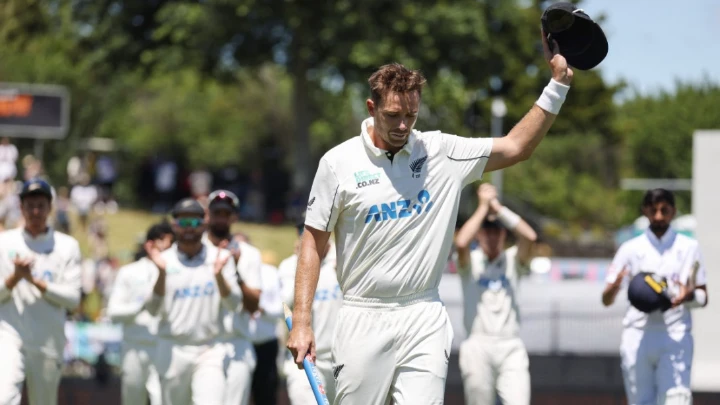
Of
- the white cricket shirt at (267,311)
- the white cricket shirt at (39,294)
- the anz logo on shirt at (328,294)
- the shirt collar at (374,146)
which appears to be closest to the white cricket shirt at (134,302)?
the white cricket shirt at (39,294)

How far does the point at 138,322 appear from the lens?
11.0m

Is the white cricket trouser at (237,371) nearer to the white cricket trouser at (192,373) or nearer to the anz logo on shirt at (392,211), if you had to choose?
the white cricket trouser at (192,373)

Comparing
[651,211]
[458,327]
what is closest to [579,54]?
[651,211]

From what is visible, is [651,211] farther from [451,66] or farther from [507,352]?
[451,66]

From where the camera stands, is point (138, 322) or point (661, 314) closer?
point (661, 314)

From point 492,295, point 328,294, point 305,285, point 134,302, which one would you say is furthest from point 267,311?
point 305,285

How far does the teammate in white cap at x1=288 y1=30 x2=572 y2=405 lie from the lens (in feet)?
19.7

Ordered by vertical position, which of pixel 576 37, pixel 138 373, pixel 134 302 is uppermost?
pixel 576 37

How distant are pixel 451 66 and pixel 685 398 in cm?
2911

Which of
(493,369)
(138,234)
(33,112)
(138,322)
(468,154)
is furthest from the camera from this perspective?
(138,234)

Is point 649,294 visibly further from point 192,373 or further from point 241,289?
point 192,373

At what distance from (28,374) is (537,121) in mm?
4975

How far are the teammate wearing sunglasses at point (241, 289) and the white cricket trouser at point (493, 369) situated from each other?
1702 mm

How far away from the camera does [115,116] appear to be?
164 ft
